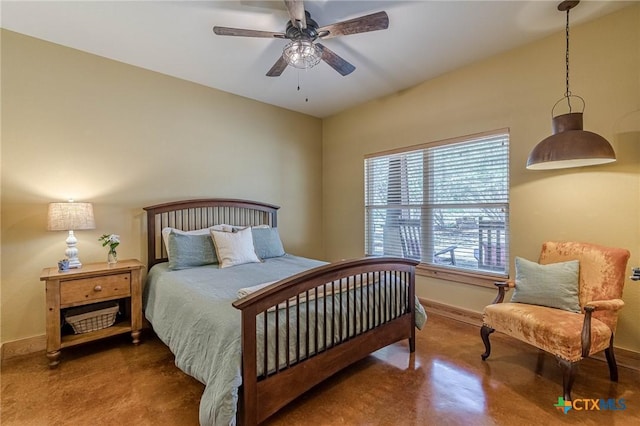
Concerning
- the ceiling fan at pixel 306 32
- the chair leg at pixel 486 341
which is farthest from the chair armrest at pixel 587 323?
the ceiling fan at pixel 306 32

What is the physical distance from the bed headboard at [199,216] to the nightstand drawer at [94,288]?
518 mm

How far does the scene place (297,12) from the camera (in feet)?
6.28

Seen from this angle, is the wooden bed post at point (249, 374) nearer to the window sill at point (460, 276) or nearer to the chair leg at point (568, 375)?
the chair leg at point (568, 375)

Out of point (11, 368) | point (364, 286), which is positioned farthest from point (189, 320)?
point (11, 368)

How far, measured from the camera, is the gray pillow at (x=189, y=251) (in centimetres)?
295

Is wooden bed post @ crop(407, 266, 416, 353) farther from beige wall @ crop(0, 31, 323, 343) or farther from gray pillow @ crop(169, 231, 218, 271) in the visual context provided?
beige wall @ crop(0, 31, 323, 343)

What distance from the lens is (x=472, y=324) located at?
127 inches

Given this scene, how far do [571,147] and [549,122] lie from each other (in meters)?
0.77

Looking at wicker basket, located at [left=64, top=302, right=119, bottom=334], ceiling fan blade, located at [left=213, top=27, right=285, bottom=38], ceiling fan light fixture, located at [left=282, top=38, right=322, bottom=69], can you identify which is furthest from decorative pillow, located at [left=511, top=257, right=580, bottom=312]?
wicker basket, located at [left=64, top=302, right=119, bottom=334]

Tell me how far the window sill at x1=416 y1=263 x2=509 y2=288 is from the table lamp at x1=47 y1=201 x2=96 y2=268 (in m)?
3.60

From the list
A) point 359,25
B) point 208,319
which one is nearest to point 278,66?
point 359,25

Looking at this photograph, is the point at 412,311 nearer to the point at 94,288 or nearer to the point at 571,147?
the point at 571,147

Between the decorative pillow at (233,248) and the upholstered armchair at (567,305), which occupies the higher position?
the decorative pillow at (233,248)

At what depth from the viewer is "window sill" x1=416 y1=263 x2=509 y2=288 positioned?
3.09 metres
